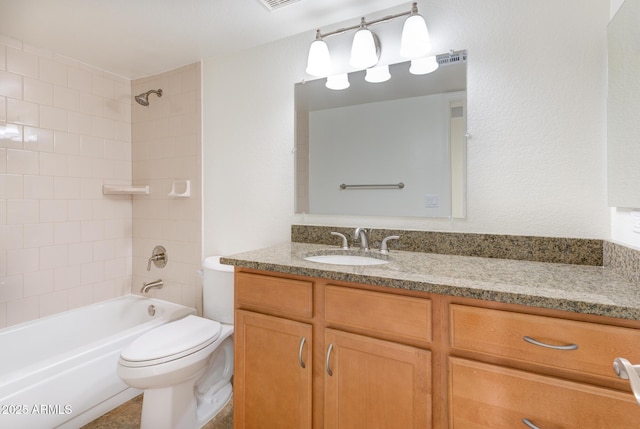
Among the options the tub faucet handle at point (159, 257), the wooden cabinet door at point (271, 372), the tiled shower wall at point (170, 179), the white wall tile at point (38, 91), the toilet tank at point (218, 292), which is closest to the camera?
the wooden cabinet door at point (271, 372)

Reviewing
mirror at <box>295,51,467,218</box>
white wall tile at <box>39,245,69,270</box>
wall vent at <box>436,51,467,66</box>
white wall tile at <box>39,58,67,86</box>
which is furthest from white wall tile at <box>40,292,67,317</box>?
wall vent at <box>436,51,467,66</box>

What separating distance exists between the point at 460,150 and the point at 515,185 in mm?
276

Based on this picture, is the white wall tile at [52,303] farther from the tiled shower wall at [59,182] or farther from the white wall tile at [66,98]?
the white wall tile at [66,98]

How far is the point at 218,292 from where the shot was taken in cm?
186

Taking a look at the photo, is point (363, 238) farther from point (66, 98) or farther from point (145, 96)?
point (66, 98)

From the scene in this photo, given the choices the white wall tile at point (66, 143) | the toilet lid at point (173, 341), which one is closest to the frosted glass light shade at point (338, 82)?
the toilet lid at point (173, 341)

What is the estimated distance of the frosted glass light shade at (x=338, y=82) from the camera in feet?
5.56

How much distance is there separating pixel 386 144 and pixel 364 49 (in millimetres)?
480

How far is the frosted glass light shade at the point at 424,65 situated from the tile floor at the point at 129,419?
207 cm

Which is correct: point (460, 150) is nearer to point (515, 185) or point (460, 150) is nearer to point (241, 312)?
point (515, 185)

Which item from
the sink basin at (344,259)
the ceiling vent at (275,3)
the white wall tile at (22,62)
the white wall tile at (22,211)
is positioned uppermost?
the ceiling vent at (275,3)

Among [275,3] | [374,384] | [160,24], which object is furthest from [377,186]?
[160,24]

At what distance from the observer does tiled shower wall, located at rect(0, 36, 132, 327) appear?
189 centimetres

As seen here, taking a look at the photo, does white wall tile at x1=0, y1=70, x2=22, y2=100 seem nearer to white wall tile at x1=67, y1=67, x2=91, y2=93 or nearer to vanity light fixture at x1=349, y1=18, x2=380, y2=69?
white wall tile at x1=67, y1=67, x2=91, y2=93
